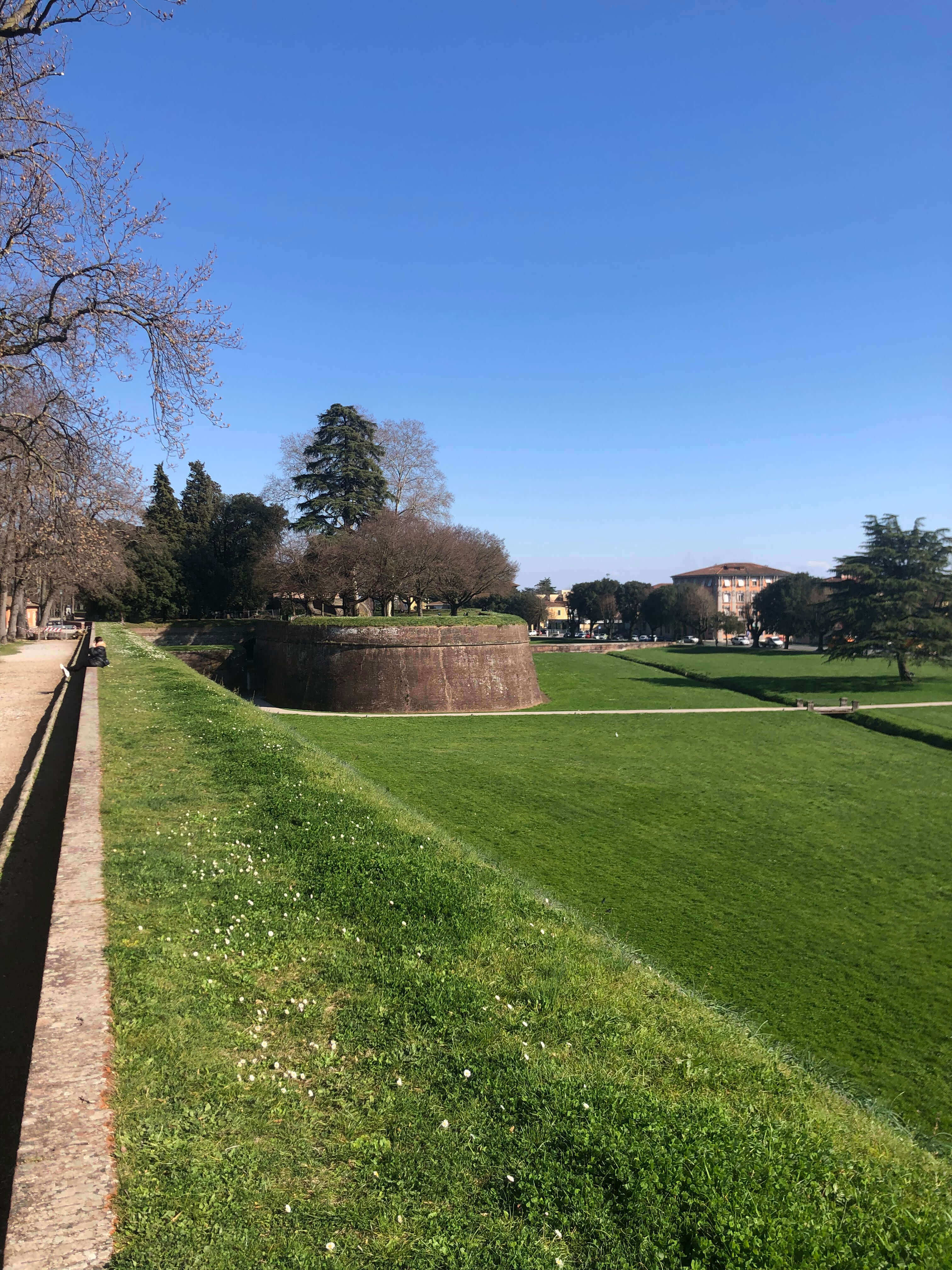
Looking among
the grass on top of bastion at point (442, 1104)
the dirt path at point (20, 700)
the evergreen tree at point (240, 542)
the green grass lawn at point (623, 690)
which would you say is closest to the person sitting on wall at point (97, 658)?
the dirt path at point (20, 700)

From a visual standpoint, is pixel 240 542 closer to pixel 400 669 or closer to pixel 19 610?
pixel 19 610

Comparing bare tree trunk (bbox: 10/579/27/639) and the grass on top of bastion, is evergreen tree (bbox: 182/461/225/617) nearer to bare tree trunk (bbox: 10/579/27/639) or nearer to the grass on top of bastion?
bare tree trunk (bbox: 10/579/27/639)

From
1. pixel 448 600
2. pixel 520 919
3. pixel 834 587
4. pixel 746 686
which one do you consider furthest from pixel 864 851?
pixel 834 587

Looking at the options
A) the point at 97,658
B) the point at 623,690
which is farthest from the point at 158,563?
the point at 97,658

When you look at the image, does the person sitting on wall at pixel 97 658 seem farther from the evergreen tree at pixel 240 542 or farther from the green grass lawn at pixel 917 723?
the evergreen tree at pixel 240 542

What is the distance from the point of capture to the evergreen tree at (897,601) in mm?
37062

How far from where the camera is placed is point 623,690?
37531 millimetres

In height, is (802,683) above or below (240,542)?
below

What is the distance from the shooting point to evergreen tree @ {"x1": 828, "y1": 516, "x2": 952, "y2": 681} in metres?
37.1

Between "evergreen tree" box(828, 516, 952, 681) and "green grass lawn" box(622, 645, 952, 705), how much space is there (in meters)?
1.50

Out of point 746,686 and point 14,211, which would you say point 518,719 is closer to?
point 746,686

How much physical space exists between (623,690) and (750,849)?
24463mm

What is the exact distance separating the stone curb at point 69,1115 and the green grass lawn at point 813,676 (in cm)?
3357

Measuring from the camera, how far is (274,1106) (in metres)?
3.05
